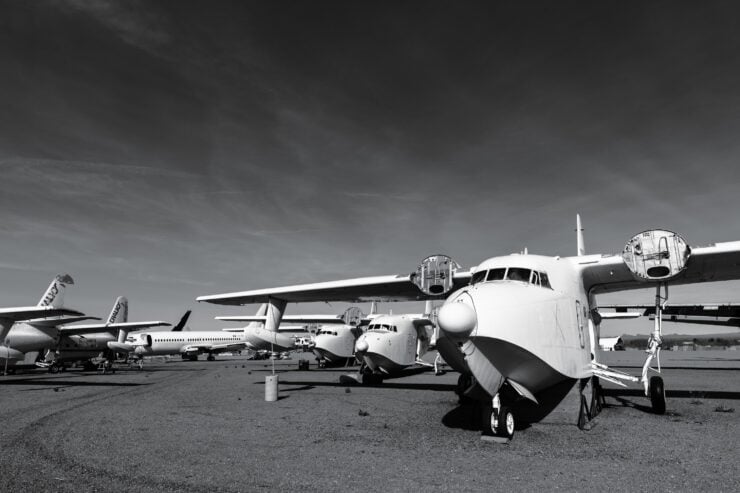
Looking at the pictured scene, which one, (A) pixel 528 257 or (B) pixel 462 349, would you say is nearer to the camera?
(B) pixel 462 349

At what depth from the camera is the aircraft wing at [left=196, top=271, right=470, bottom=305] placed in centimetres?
1719

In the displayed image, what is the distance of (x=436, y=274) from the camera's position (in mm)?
14805

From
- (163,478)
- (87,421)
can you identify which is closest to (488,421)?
(163,478)

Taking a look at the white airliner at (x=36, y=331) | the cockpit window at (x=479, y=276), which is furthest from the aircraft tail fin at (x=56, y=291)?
the cockpit window at (x=479, y=276)

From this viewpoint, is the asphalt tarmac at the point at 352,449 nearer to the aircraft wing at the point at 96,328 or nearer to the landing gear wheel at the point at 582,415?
the landing gear wheel at the point at 582,415

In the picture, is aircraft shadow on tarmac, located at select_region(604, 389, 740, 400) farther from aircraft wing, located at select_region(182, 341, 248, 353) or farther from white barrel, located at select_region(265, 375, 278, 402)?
aircraft wing, located at select_region(182, 341, 248, 353)

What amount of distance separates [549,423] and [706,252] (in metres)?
6.47

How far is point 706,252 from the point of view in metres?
Result: 12.2

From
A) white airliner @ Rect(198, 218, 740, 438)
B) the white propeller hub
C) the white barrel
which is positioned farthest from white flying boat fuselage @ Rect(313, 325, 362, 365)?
white airliner @ Rect(198, 218, 740, 438)

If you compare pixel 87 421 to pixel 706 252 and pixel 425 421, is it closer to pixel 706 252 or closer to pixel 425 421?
pixel 425 421

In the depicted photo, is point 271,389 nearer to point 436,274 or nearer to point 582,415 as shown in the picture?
point 436,274

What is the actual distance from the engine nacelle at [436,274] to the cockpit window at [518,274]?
4.83 meters

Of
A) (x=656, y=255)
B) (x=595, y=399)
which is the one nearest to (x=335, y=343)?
(x=595, y=399)

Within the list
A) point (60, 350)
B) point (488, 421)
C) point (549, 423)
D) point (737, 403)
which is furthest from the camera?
point (60, 350)
